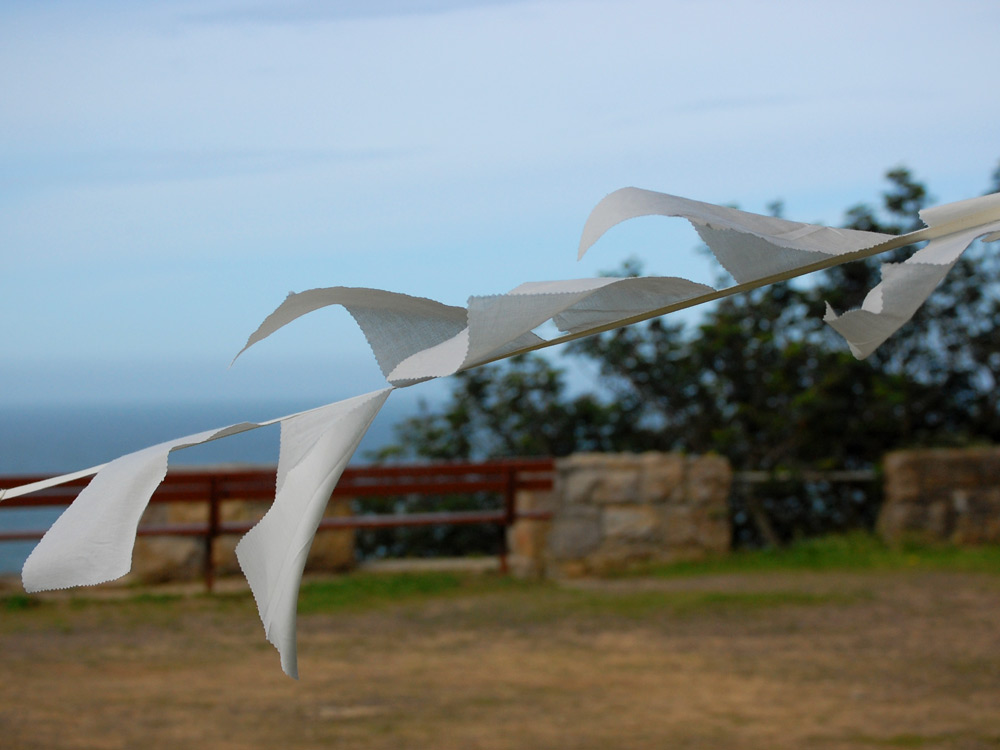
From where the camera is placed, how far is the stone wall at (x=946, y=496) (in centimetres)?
824

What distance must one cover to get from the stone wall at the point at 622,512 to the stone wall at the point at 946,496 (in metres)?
1.60

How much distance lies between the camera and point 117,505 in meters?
0.70

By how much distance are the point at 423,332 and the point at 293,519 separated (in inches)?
6.8

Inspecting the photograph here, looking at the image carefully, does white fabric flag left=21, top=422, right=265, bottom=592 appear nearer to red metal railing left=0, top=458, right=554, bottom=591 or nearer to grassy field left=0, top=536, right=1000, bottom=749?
grassy field left=0, top=536, right=1000, bottom=749

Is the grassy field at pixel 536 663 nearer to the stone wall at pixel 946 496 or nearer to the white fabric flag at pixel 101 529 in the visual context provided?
the stone wall at pixel 946 496

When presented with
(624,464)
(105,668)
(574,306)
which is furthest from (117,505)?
(624,464)

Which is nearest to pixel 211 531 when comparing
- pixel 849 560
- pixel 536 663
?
pixel 536 663

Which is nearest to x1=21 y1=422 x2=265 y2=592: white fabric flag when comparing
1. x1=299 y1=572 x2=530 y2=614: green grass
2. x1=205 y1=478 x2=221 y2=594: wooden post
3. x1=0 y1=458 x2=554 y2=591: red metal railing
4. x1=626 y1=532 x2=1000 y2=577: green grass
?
x1=299 y1=572 x2=530 y2=614: green grass

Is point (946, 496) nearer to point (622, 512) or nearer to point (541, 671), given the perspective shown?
point (622, 512)

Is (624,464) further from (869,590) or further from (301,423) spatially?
(301,423)

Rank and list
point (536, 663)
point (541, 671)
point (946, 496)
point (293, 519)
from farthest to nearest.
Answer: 1. point (946, 496)
2. point (536, 663)
3. point (541, 671)
4. point (293, 519)

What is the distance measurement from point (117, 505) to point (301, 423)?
13cm

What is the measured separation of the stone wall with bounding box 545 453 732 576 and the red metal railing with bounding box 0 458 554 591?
319mm

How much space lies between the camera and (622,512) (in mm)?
7902
